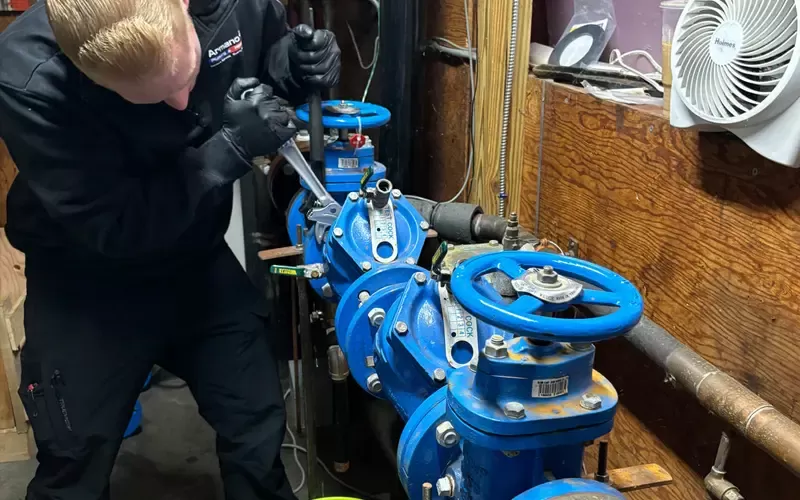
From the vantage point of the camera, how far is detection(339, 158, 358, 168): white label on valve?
63.7 inches

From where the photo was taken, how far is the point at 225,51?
4.72ft

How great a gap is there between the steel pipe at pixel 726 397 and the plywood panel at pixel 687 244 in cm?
7

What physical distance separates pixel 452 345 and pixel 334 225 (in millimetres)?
452

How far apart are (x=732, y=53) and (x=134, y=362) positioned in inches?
49.7

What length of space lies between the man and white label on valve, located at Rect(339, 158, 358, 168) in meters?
0.19

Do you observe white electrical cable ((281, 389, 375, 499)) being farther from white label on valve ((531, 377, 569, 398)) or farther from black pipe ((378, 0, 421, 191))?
white label on valve ((531, 377, 569, 398))

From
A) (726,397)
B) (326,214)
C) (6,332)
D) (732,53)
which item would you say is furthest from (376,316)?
(6,332)

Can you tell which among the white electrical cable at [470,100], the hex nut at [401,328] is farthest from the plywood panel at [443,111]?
the hex nut at [401,328]

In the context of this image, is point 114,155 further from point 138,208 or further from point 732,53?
point 732,53

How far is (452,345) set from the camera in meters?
0.96

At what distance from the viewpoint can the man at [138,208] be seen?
114 cm

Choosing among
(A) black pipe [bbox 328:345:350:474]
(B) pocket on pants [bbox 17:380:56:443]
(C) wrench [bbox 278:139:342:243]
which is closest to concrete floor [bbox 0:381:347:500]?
(A) black pipe [bbox 328:345:350:474]

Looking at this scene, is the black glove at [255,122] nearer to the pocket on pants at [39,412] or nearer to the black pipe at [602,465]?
the pocket on pants at [39,412]

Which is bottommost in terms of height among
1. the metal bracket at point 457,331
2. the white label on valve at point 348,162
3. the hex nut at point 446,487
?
the hex nut at point 446,487
